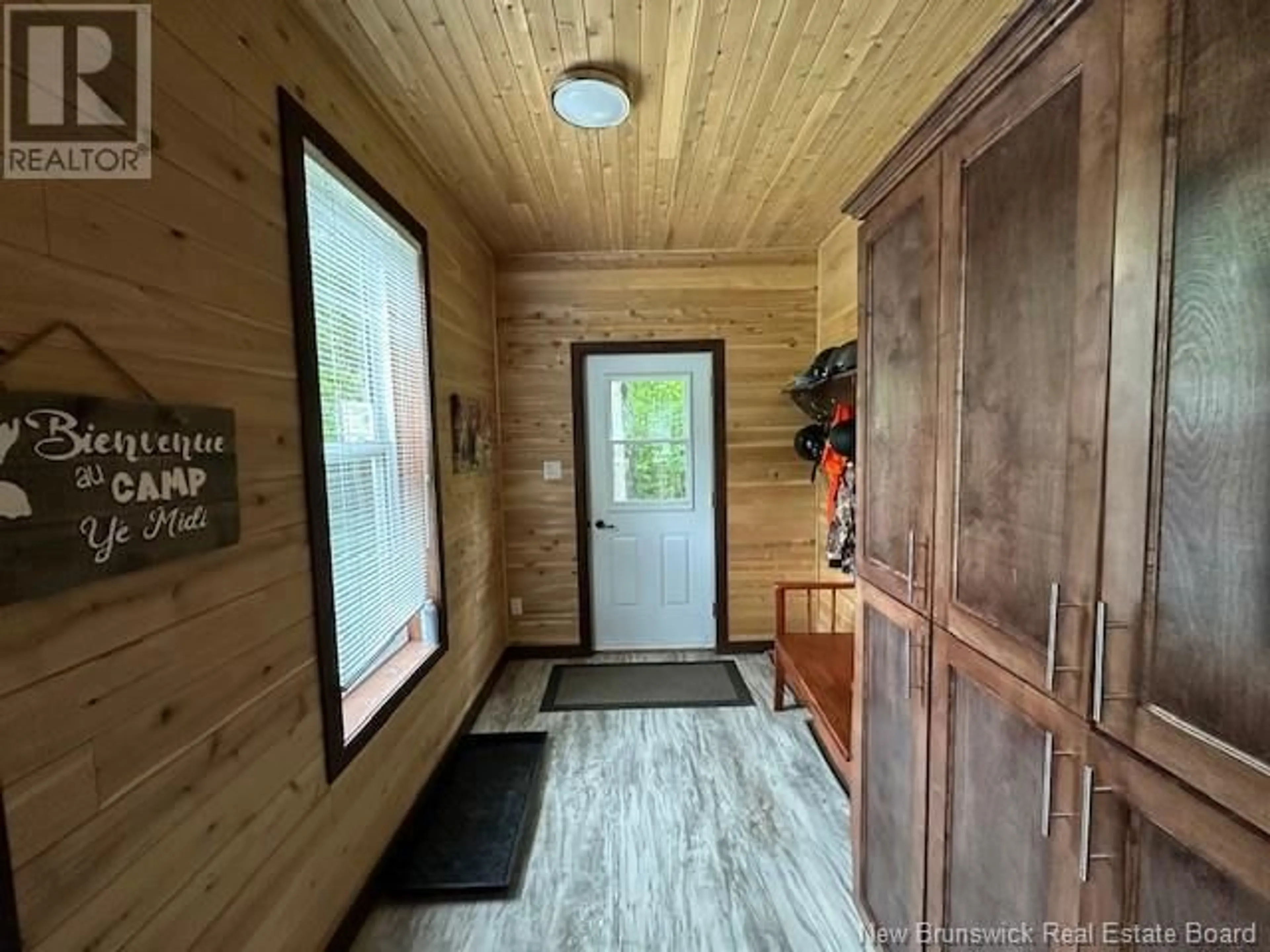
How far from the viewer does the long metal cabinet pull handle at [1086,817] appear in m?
0.86

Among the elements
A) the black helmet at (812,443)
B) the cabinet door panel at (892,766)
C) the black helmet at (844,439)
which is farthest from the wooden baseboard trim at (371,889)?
the black helmet at (812,443)

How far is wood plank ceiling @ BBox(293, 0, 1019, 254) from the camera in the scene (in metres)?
1.69

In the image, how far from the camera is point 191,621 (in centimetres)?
117

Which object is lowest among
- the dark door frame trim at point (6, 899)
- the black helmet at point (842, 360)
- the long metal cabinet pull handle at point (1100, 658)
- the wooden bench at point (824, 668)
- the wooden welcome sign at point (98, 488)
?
the wooden bench at point (824, 668)

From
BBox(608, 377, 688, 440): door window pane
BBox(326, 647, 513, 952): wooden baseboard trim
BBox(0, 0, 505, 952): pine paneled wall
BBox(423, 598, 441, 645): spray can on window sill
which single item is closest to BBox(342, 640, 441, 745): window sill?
BBox(423, 598, 441, 645): spray can on window sill

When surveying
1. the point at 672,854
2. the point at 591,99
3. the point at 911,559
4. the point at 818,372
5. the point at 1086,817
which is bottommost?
the point at 672,854

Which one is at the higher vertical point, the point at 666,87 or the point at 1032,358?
the point at 666,87

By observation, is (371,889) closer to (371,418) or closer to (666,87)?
(371,418)

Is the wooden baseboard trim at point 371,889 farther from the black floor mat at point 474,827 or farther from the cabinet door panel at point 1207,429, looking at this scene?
the cabinet door panel at point 1207,429

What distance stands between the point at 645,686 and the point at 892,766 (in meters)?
2.15

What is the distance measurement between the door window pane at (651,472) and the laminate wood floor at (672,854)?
4.80 feet

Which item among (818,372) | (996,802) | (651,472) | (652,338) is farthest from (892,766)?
(652,338)

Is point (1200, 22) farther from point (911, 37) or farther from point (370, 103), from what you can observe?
point (370, 103)

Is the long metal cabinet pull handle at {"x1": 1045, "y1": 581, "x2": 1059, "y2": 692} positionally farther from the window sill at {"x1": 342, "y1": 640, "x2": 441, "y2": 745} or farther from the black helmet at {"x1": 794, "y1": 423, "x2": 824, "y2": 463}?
the black helmet at {"x1": 794, "y1": 423, "x2": 824, "y2": 463}
